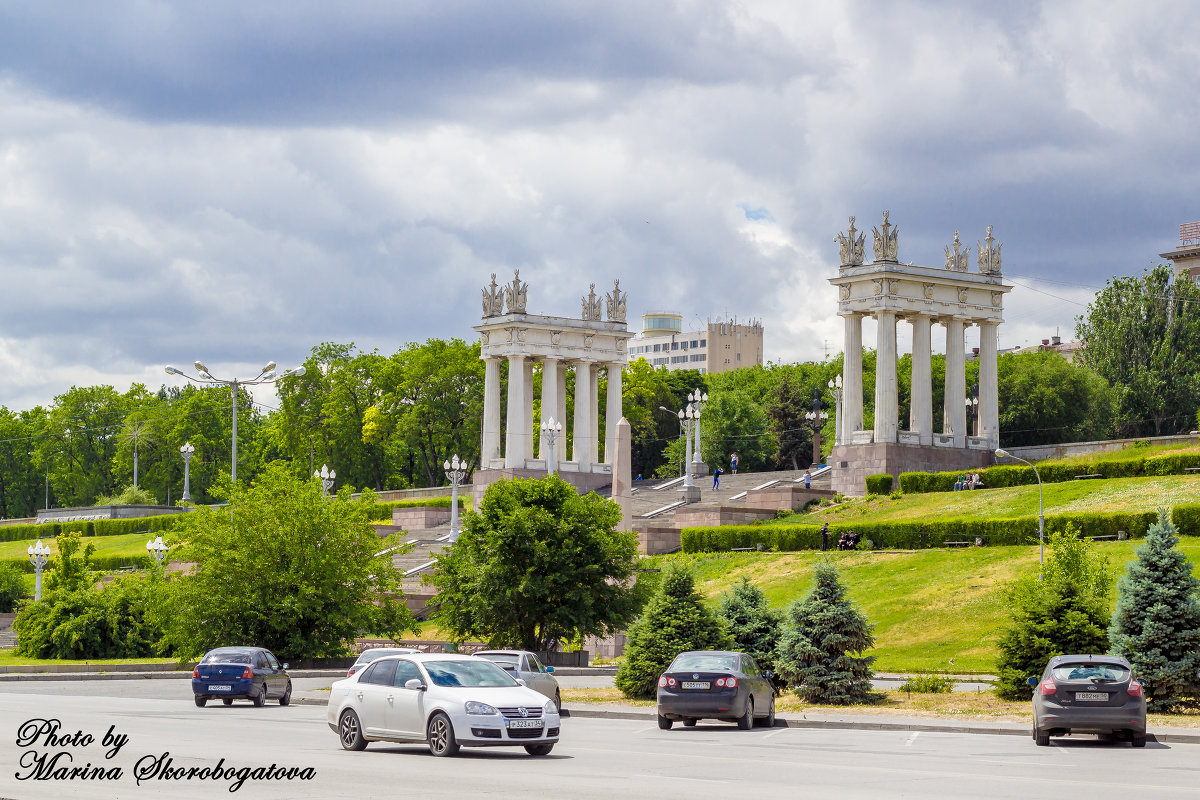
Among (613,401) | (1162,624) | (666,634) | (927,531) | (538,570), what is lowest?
(666,634)

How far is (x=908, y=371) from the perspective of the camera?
104 m

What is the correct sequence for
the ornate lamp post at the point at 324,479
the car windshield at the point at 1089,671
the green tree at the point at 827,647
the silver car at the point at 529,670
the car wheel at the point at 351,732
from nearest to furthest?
the car wheel at the point at 351,732
the car windshield at the point at 1089,671
the silver car at the point at 529,670
the green tree at the point at 827,647
the ornate lamp post at the point at 324,479

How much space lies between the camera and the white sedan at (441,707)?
19.7 m

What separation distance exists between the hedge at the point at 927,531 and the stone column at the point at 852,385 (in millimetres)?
15778

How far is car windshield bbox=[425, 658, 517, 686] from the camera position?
66.4 feet

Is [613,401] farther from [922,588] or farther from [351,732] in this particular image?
[351,732]

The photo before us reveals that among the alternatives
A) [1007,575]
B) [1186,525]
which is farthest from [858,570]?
[1186,525]

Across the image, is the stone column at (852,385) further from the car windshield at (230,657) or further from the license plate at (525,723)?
Result: the license plate at (525,723)

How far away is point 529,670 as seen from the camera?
2756 centimetres

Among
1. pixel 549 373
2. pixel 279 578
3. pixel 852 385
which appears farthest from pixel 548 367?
pixel 279 578

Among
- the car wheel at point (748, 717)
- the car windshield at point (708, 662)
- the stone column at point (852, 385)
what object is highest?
the stone column at point (852, 385)

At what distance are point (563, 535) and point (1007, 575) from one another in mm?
16121

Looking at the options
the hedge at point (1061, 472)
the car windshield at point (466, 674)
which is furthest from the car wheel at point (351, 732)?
the hedge at point (1061, 472)

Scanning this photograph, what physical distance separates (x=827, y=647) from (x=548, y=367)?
209ft
